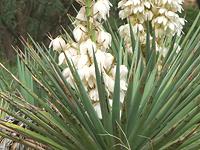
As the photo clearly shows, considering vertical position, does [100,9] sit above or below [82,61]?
above

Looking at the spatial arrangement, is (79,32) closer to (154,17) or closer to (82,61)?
(82,61)

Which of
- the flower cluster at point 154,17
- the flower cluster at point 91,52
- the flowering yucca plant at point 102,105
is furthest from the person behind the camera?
the flower cluster at point 154,17

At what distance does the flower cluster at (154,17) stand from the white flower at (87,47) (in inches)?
40.7

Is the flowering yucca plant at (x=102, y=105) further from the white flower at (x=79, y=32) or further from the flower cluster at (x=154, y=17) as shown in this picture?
the flower cluster at (x=154, y=17)

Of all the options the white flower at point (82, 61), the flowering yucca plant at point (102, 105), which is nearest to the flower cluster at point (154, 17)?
the flowering yucca plant at point (102, 105)

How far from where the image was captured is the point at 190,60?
2557 mm

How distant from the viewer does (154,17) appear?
3410 millimetres

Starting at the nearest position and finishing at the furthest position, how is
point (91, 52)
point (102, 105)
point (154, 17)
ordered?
point (102, 105) → point (91, 52) → point (154, 17)

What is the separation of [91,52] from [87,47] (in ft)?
0.09

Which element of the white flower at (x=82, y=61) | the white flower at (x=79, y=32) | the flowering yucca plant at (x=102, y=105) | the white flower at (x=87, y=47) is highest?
the white flower at (x=79, y=32)

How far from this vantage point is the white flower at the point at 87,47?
2273mm

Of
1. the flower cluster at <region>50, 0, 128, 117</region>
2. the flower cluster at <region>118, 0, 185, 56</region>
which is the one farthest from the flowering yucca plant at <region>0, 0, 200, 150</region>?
the flower cluster at <region>118, 0, 185, 56</region>

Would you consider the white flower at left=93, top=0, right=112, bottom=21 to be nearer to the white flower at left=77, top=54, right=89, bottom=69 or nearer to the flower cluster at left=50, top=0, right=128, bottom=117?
the flower cluster at left=50, top=0, right=128, bottom=117

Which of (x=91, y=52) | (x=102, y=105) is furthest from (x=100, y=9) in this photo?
(x=102, y=105)
